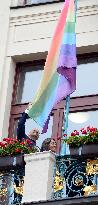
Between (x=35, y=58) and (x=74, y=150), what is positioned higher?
(x=35, y=58)

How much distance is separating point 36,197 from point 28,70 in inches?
188

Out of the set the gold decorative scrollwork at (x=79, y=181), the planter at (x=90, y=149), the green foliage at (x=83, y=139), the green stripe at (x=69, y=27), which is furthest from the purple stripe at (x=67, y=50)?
the gold decorative scrollwork at (x=79, y=181)

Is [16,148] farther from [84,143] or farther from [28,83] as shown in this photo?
[28,83]

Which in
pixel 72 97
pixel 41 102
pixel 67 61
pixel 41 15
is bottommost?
pixel 41 102

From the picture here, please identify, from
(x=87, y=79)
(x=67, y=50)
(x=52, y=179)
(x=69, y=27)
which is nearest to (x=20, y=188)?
(x=52, y=179)

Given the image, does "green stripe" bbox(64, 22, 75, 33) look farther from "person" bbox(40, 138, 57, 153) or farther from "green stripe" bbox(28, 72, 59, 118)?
"person" bbox(40, 138, 57, 153)

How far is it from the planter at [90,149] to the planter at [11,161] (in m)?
1.10

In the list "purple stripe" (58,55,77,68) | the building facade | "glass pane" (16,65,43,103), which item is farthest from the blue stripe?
"glass pane" (16,65,43,103)

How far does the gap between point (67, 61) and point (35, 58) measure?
2.33 m

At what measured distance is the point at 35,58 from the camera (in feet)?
57.6

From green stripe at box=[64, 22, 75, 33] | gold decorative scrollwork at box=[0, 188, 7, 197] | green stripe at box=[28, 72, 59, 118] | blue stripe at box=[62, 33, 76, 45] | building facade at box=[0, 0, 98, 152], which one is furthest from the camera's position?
building facade at box=[0, 0, 98, 152]

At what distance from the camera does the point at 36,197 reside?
13352 mm

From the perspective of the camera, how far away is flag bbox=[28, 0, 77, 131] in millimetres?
14867

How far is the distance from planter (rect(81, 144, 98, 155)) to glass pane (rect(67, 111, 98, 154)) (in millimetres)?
2881
